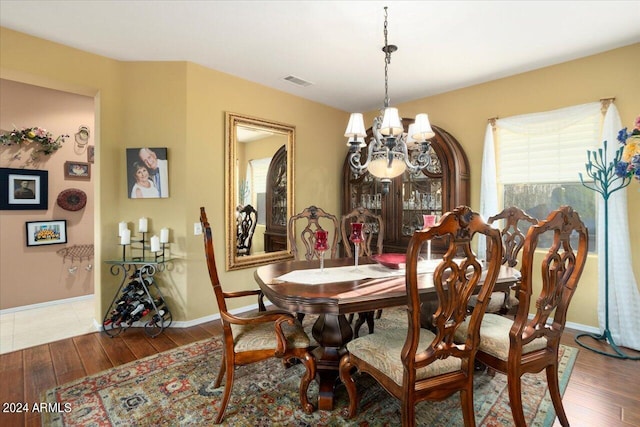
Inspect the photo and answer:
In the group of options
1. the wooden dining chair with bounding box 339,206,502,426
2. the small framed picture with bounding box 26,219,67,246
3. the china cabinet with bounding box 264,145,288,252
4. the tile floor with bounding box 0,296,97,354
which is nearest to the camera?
the wooden dining chair with bounding box 339,206,502,426

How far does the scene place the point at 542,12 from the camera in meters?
2.45

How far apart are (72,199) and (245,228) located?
2409 mm

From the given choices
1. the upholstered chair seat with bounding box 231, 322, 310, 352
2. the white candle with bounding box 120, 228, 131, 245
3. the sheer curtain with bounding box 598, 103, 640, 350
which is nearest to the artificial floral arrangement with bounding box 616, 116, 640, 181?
the sheer curtain with bounding box 598, 103, 640, 350

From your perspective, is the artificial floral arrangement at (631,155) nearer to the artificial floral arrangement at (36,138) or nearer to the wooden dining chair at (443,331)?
the wooden dining chair at (443,331)

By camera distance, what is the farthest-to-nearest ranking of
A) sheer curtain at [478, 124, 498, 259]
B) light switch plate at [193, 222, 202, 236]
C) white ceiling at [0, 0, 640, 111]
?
sheer curtain at [478, 124, 498, 259], light switch plate at [193, 222, 202, 236], white ceiling at [0, 0, 640, 111]

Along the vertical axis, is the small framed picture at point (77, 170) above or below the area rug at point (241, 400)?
above

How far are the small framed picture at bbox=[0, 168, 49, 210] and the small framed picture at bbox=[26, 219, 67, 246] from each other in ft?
0.68

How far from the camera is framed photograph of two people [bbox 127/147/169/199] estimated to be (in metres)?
3.30

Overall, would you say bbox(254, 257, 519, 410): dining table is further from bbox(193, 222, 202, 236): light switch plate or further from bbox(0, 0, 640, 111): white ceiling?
bbox(0, 0, 640, 111): white ceiling

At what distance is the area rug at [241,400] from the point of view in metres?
1.90

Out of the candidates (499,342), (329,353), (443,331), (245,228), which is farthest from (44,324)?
(499,342)

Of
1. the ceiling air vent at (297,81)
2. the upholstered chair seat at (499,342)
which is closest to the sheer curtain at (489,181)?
the upholstered chair seat at (499,342)

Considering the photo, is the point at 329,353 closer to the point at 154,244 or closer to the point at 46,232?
the point at 154,244

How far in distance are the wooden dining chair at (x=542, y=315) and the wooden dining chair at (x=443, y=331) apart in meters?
0.22
